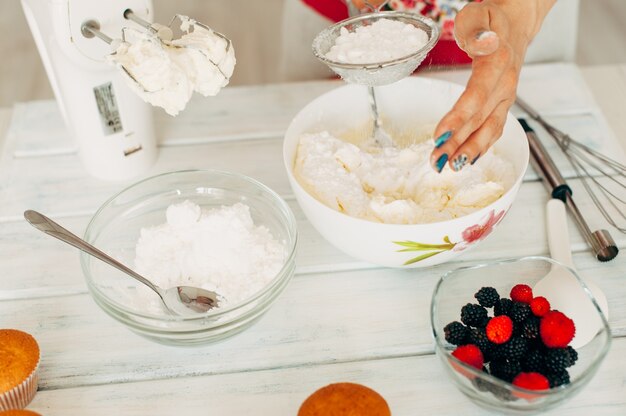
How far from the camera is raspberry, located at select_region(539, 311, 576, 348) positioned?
0.84 meters

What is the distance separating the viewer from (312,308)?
1.04 meters

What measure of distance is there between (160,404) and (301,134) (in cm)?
48

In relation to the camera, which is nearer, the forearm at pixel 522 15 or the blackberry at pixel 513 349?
the blackberry at pixel 513 349

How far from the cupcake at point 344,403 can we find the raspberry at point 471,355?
0.35ft

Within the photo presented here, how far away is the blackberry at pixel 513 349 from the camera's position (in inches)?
32.9

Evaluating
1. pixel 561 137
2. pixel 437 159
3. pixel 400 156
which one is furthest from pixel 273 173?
pixel 561 137

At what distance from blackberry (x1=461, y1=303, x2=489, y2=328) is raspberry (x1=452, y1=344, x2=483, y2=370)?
0.05 meters

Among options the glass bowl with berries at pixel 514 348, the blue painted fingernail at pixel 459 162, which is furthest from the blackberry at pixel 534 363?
the blue painted fingernail at pixel 459 162

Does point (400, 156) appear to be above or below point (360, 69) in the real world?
below

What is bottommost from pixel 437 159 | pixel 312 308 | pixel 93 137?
pixel 312 308

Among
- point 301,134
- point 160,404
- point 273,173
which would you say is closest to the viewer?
point 160,404

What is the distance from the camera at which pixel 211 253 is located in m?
1.02

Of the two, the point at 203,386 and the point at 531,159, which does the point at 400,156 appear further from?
the point at 203,386

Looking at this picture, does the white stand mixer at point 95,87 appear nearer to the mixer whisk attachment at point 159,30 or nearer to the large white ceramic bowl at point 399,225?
the mixer whisk attachment at point 159,30
